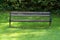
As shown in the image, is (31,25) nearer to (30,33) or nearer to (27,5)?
(30,33)

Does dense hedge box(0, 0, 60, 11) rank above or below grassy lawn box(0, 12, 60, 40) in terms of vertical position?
above

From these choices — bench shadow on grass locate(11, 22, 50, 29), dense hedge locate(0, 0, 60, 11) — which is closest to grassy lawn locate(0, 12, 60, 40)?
bench shadow on grass locate(11, 22, 50, 29)

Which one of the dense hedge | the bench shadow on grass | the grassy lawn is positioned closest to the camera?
the grassy lawn

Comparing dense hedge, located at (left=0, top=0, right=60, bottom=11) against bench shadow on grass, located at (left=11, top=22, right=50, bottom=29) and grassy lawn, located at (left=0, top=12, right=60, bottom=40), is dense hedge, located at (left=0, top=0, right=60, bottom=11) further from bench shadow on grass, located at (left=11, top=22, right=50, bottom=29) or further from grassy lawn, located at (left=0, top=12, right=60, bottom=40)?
grassy lawn, located at (left=0, top=12, right=60, bottom=40)

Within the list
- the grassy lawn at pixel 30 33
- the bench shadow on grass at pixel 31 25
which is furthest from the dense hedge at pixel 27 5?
the grassy lawn at pixel 30 33

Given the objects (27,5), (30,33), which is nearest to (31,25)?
(30,33)

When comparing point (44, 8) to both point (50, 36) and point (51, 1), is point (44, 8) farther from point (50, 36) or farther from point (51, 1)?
point (50, 36)

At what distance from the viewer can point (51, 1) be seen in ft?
37.7

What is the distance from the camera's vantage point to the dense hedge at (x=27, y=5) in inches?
467

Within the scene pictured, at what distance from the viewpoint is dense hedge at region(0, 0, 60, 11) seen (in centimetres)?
1187

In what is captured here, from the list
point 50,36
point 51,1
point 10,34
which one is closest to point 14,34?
point 10,34

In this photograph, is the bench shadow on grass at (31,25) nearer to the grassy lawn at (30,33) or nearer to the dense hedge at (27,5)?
the grassy lawn at (30,33)

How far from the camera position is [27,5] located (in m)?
12.4

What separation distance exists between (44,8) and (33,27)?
3.83m
